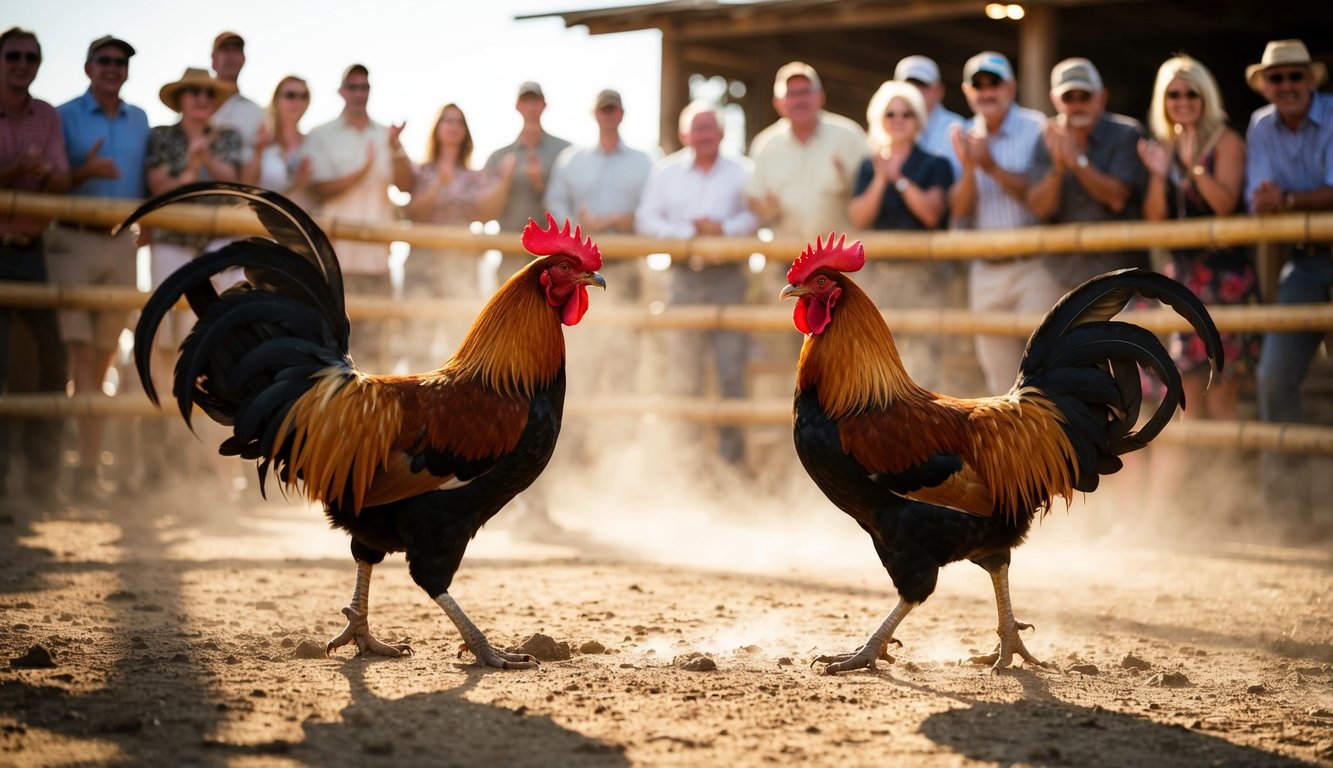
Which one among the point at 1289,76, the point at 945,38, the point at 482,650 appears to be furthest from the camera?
the point at 945,38

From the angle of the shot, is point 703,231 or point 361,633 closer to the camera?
point 361,633

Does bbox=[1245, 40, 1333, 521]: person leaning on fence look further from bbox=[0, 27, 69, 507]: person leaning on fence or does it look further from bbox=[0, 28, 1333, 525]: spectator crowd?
bbox=[0, 27, 69, 507]: person leaning on fence

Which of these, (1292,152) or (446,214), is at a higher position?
(1292,152)

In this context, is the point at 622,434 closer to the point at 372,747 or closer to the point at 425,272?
the point at 425,272

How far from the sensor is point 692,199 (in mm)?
8898

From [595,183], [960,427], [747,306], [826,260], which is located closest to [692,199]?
[595,183]

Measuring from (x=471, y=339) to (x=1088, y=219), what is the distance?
4.66m

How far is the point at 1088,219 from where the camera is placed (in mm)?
7797

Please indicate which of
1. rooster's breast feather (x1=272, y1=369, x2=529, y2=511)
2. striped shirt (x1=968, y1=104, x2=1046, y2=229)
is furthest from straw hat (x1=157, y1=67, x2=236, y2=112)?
striped shirt (x1=968, y1=104, x2=1046, y2=229)

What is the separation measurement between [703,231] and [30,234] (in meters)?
4.19

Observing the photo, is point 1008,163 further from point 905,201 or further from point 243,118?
point 243,118

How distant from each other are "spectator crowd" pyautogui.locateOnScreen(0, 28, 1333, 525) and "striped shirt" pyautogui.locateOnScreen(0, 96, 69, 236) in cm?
1

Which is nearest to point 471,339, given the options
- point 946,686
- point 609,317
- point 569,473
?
point 946,686

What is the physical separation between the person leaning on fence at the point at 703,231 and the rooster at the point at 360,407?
4352 mm
